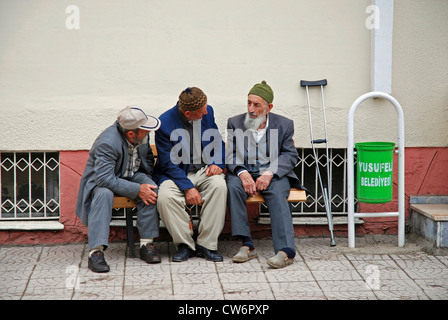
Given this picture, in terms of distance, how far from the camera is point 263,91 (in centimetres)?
592

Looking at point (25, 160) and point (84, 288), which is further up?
point (25, 160)

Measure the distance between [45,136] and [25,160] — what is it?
35 cm

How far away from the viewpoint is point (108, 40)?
6188 mm

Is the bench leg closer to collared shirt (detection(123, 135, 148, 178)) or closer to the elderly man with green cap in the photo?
collared shirt (detection(123, 135, 148, 178))

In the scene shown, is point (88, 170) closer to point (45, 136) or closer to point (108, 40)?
point (45, 136)

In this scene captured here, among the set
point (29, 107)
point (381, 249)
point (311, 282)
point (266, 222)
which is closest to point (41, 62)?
point (29, 107)

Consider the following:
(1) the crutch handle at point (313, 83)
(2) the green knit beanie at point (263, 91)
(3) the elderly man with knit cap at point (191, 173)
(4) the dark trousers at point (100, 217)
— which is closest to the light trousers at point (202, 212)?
(3) the elderly man with knit cap at point (191, 173)

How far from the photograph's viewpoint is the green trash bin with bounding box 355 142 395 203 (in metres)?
5.97

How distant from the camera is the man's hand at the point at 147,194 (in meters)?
5.61

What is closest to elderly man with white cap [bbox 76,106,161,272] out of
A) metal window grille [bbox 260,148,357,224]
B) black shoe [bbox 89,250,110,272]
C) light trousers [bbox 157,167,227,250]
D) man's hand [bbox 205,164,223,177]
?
black shoe [bbox 89,250,110,272]

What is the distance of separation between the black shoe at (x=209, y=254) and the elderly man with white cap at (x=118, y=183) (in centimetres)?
40

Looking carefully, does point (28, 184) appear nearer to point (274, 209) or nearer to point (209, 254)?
point (209, 254)

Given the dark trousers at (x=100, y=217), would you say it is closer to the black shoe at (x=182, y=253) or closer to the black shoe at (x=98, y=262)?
the black shoe at (x=98, y=262)
